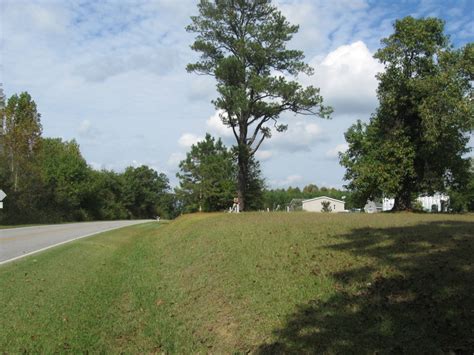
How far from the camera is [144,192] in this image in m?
115

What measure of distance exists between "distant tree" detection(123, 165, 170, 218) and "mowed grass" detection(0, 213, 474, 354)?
98057 millimetres

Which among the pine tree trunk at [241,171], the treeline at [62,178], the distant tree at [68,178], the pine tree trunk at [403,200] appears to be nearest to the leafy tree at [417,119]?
the pine tree trunk at [403,200]

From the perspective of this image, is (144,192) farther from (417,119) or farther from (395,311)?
(395,311)

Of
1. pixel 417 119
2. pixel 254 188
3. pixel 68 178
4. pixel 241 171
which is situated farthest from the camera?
pixel 68 178

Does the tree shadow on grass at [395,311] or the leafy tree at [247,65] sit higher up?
the leafy tree at [247,65]

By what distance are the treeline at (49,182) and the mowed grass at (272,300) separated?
41780 mm

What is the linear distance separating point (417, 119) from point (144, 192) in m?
89.7

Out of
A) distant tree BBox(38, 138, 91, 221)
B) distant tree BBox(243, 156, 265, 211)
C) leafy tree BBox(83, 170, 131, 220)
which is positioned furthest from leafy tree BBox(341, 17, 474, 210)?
leafy tree BBox(83, 170, 131, 220)

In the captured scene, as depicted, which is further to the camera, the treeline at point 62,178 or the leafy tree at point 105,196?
the leafy tree at point 105,196

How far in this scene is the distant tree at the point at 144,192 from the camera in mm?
109438

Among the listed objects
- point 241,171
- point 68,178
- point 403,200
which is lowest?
point 403,200

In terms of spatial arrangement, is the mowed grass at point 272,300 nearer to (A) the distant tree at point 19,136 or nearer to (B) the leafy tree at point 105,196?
(A) the distant tree at point 19,136

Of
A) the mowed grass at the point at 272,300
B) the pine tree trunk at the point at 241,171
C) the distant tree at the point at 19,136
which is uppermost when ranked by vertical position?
the distant tree at the point at 19,136

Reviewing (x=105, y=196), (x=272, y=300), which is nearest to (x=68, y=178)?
(x=105, y=196)
